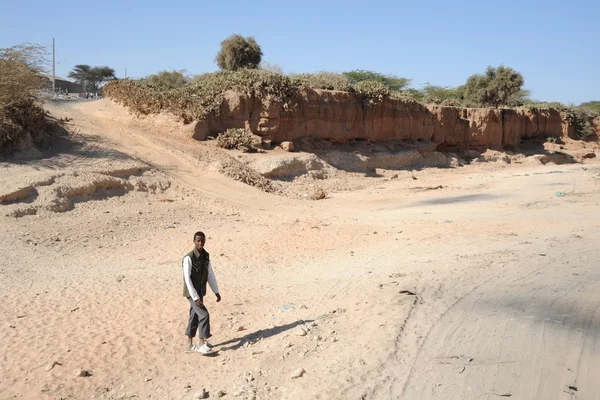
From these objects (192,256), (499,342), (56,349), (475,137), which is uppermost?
(475,137)

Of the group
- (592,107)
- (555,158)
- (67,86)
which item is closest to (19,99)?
(555,158)

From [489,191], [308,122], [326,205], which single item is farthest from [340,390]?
[308,122]

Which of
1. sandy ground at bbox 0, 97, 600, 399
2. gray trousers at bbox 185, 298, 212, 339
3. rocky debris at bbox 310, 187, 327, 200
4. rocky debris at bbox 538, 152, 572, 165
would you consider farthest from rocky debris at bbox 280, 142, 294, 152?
rocky debris at bbox 538, 152, 572, 165

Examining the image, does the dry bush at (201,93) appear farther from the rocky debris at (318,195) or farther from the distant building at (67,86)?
the distant building at (67,86)

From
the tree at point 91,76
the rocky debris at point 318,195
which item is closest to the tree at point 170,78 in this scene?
the rocky debris at point 318,195

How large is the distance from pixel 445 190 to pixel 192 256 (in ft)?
48.8

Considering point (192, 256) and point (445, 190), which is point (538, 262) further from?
point (445, 190)

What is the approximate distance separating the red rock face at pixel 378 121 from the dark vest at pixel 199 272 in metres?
14.1

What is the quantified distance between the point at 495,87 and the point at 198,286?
116ft

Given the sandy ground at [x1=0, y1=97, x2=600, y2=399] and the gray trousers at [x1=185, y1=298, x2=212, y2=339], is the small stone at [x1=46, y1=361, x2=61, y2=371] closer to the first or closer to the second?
the sandy ground at [x1=0, y1=97, x2=600, y2=399]

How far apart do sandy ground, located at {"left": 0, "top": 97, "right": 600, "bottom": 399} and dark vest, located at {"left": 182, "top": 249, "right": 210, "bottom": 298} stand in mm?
786

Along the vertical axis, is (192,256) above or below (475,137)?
below

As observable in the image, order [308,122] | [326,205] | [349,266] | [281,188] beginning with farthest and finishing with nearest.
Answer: [308,122] < [281,188] < [326,205] < [349,266]

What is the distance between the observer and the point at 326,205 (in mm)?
16906
